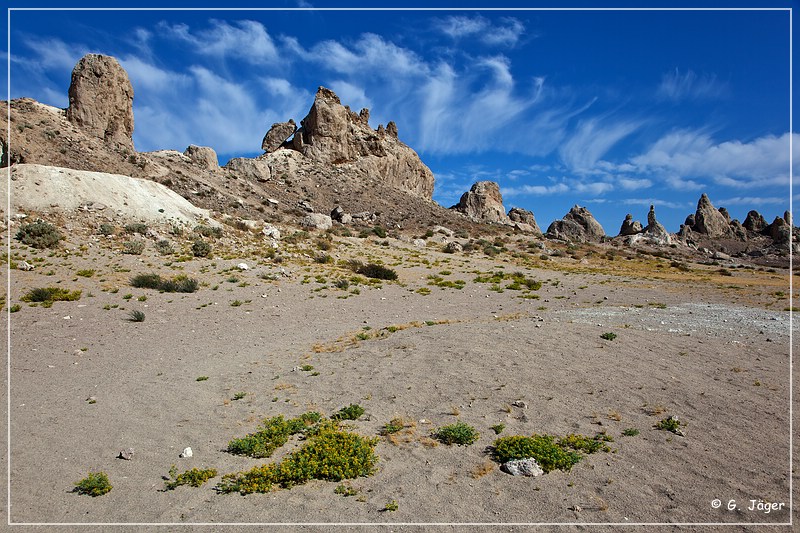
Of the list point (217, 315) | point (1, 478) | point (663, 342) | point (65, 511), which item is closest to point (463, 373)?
point (663, 342)

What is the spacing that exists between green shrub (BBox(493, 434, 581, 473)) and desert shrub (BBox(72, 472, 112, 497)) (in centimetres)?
561

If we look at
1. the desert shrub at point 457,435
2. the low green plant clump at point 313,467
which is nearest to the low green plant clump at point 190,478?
the low green plant clump at point 313,467

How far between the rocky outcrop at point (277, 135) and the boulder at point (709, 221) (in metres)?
96.1

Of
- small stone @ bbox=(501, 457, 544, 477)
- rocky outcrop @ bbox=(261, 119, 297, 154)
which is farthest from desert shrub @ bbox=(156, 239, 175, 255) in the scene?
rocky outcrop @ bbox=(261, 119, 297, 154)

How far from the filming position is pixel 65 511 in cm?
572

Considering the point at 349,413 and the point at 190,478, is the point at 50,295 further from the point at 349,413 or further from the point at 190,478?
the point at 349,413

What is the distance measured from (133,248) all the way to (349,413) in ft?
72.3

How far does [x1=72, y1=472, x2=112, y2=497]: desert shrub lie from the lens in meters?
6.02

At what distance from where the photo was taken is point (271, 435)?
742 cm

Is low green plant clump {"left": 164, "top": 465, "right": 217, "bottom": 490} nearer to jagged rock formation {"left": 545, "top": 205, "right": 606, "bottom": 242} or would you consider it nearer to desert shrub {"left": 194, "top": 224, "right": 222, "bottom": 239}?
desert shrub {"left": 194, "top": 224, "right": 222, "bottom": 239}

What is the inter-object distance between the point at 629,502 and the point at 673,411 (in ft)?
11.2

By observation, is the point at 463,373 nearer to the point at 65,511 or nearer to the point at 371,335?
the point at 371,335

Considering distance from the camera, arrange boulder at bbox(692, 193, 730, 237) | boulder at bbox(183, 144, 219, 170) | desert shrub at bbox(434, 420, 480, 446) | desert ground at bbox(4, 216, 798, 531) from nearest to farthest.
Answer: desert ground at bbox(4, 216, 798, 531) < desert shrub at bbox(434, 420, 480, 446) < boulder at bbox(183, 144, 219, 170) < boulder at bbox(692, 193, 730, 237)

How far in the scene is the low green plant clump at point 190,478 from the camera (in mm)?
6129
